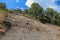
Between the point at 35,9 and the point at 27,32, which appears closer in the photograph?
the point at 27,32

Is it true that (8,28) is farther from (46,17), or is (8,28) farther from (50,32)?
(46,17)

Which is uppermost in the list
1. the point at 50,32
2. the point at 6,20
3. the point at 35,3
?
the point at 35,3

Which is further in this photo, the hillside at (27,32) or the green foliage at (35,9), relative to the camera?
the green foliage at (35,9)

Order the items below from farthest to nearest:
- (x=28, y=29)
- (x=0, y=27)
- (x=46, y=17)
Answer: (x=46, y=17) < (x=28, y=29) < (x=0, y=27)

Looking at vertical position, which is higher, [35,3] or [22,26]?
[35,3]

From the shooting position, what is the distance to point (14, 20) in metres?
13.1

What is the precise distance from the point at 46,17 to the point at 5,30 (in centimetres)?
626

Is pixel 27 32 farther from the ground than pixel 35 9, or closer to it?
closer to it

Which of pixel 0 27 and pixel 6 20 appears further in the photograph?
pixel 6 20

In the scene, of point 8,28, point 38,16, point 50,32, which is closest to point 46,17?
point 38,16

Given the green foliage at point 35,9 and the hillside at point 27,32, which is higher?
the green foliage at point 35,9

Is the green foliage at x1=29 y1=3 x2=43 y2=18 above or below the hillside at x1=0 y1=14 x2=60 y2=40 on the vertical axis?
above

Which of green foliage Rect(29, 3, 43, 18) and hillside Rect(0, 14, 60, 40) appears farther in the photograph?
green foliage Rect(29, 3, 43, 18)

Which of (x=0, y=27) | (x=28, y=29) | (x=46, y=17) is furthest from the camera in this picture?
(x=46, y=17)
